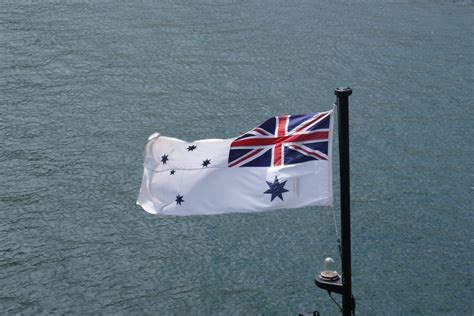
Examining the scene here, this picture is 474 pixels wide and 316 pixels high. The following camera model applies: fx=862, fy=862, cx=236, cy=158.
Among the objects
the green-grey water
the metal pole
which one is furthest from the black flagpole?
the green-grey water

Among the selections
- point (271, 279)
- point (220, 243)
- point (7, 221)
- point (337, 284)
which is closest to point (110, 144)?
point (7, 221)

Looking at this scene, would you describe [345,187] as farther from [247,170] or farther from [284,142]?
[247,170]

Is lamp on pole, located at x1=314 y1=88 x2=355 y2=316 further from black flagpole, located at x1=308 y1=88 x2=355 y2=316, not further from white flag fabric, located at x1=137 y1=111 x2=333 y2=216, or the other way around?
white flag fabric, located at x1=137 y1=111 x2=333 y2=216

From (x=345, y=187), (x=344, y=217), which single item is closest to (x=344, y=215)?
(x=344, y=217)

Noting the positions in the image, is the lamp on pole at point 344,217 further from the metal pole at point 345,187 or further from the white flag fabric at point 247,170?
the white flag fabric at point 247,170

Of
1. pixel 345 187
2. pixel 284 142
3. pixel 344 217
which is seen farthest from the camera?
pixel 284 142

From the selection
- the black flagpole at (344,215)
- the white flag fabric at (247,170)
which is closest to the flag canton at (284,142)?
the white flag fabric at (247,170)

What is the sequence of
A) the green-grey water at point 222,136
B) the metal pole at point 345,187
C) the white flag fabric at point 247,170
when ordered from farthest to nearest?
the green-grey water at point 222,136, the white flag fabric at point 247,170, the metal pole at point 345,187
